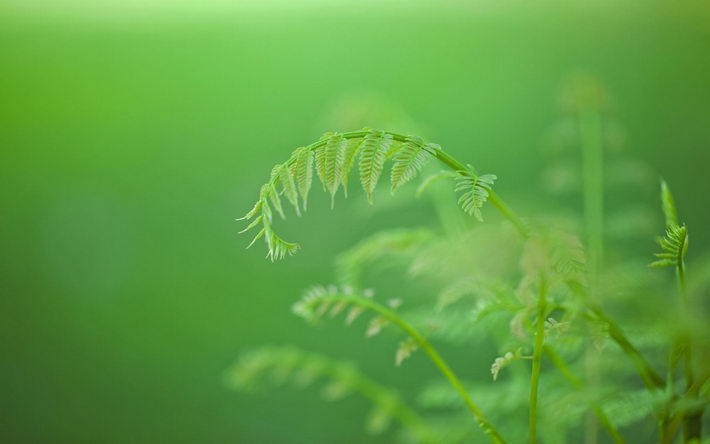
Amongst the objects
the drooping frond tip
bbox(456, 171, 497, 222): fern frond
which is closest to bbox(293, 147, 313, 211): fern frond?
the drooping frond tip

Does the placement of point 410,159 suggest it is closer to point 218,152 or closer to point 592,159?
point 592,159

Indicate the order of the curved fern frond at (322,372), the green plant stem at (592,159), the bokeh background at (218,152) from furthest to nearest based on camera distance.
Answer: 1. the bokeh background at (218,152)
2. the green plant stem at (592,159)
3. the curved fern frond at (322,372)

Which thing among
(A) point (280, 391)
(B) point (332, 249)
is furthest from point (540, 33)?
(A) point (280, 391)

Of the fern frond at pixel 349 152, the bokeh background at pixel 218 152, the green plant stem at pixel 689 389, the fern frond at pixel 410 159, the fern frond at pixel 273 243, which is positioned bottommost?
the green plant stem at pixel 689 389

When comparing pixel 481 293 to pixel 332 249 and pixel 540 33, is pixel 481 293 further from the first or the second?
pixel 540 33

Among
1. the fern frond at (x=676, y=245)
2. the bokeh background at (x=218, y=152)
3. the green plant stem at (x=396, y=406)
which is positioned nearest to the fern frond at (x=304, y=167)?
the fern frond at (x=676, y=245)

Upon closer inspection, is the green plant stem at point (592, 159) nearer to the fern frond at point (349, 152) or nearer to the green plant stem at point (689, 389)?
the green plant stem at point (689, 389)
